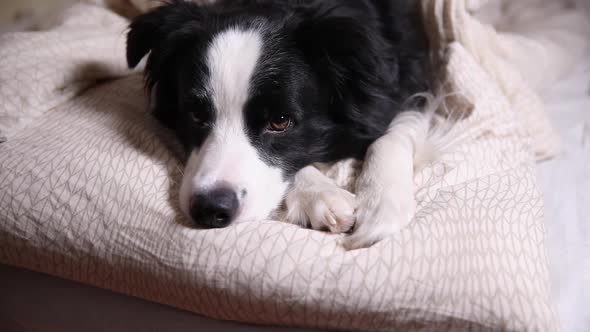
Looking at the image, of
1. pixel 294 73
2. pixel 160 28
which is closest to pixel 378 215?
pixel 294 73

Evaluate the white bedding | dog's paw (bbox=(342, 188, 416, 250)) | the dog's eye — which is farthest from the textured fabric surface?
the dog's eye

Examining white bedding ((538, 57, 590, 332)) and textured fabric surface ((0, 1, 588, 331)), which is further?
white bedding ((538, 57, 590, 332))

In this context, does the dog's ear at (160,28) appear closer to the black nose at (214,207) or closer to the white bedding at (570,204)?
the black nose at (214,207)

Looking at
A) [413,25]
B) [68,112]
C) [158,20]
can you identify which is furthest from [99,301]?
[413,25]

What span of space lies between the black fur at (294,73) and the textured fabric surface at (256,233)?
21 centimetres

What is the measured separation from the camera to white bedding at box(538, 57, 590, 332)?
152 centimetres

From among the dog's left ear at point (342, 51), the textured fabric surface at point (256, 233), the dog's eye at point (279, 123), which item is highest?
the dog's left ear at point (342, 51)

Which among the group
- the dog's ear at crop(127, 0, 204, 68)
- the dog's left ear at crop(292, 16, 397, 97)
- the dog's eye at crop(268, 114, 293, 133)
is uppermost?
the dog's left ear at crop(292, 16, 397, 97)

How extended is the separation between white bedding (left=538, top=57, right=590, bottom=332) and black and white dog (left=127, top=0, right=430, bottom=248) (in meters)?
0.57

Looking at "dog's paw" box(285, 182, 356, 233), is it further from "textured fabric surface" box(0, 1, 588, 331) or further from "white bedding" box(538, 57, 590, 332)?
"white bedding" box(538, 57, 590, 332)

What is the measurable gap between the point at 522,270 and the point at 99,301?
4.08ft

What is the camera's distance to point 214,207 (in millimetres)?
1420

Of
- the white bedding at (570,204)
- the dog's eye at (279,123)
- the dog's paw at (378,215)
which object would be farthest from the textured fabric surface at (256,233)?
the dog's eye at (279,123)

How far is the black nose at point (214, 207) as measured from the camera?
1.42 metres
